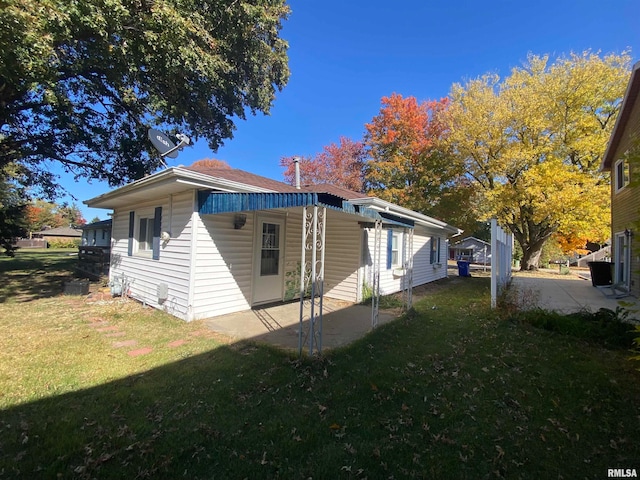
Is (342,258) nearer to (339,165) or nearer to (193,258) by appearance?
(193,258)

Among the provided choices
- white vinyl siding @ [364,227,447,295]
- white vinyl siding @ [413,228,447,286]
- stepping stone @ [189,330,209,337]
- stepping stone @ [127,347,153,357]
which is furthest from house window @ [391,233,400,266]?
stepping stone @ [127,347,153,357]

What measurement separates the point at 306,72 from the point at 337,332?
42.8 feet

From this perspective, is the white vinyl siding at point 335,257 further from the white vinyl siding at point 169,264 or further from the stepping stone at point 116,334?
the stepping stone at point 116,334

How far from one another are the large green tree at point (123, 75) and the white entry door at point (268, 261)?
5551mm

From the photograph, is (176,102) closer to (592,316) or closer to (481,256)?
(592,316)

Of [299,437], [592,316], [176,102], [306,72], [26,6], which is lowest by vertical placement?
[299,437]

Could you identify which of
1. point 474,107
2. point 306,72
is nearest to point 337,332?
point 306,72

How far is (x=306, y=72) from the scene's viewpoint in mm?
14133

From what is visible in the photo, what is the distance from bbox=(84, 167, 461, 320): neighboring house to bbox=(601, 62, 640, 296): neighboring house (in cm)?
704

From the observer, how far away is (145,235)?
8086 millimetres

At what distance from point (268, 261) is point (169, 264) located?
226cm

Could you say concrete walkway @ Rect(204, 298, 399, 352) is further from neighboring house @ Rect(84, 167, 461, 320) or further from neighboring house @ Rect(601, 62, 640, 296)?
neighboring house @ Rect(601, 62, 640, 296)

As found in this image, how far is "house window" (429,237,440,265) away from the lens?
14188mm

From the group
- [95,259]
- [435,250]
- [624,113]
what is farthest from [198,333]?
[624,113]
